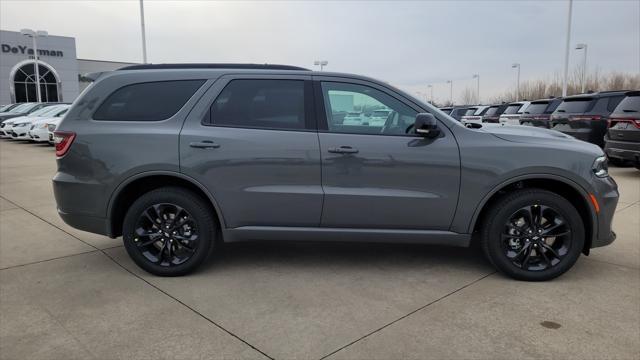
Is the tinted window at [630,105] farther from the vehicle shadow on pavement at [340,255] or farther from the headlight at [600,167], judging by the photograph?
the vehicle shadow on pavement at [340,255]

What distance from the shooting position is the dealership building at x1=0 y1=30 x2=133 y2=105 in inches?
1645

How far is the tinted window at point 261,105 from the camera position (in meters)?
4.01

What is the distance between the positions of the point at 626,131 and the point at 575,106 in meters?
2.60

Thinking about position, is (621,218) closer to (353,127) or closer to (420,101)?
(420,101)

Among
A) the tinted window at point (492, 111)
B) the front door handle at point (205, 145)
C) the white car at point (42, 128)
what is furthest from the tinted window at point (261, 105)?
the tinted window at point (492, 111)

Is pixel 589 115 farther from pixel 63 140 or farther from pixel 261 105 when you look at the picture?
pixel 63 140

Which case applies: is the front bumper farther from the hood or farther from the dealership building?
the dealership building

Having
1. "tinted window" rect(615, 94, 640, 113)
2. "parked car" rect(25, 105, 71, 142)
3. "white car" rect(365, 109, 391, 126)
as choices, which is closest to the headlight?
"white car" rect(365, 109, 391, 126)

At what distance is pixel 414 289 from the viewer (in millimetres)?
3793

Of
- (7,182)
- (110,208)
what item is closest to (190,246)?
(110,208)

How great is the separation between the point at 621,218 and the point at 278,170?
4.88 meters

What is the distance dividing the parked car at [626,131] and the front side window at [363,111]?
707 centimetres

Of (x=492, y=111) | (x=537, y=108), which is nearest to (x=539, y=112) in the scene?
(x=537, y=108)

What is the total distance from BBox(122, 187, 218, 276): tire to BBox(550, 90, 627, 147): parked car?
997 cm
